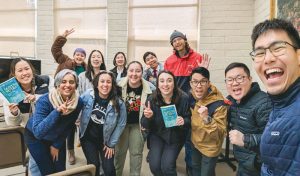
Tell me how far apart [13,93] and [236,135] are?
6.21 feet

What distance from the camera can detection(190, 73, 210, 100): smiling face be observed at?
231 cm

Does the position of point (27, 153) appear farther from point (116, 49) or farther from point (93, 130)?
point (116, 49)

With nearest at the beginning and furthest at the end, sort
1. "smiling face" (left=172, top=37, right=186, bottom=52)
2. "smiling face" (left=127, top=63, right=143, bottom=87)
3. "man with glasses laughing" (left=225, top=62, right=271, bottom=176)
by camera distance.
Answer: "man with glasses laughing" (left=225, top=62, right=271, bottom=176), "smiling face" (left=127, top=63, right=143, bottom=87), "smiling face" (left=172, top=37, right=186, bottom=52)

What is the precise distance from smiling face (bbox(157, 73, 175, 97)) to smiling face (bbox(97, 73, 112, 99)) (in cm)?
50

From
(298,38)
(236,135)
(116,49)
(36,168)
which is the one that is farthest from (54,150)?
(116,49)

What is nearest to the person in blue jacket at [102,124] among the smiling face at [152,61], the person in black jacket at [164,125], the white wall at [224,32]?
the person in black jacket at [164,125]

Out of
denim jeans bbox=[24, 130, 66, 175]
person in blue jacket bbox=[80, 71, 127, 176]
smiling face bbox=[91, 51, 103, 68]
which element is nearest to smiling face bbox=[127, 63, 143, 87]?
person in blue jacket bbox=[80, 71, 127, 176]

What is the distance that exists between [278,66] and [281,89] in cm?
8

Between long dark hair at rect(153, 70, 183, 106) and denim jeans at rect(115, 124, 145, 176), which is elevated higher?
long dark hair at rect(153, 70, 183, 106)

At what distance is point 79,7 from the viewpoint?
4.69 m

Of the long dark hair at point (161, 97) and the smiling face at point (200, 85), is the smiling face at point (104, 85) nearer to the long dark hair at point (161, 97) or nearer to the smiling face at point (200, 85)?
the long dark hair at point (161, 97)

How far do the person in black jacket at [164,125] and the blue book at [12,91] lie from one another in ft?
3.79

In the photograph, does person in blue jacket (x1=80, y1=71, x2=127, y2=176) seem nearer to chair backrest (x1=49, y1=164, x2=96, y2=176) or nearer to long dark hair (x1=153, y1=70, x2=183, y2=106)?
long dark hair (x1=153, y1=70, x2=183, y2=106)

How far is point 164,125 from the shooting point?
7.96 feet
